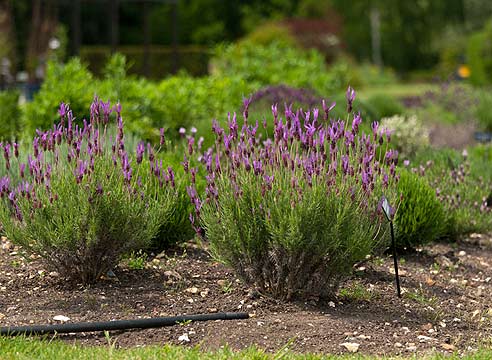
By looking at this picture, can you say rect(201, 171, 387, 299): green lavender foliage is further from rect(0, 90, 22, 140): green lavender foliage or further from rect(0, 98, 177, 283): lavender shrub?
rect(0, 90, 22, 140): green lavender foliage

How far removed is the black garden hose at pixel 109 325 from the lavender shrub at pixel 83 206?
642 mm

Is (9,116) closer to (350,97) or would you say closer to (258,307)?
(258,307)

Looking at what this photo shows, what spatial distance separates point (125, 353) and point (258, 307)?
988mm

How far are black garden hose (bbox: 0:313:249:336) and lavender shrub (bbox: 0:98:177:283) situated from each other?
2.11 ft

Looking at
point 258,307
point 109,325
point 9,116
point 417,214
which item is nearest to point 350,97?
point 258,307

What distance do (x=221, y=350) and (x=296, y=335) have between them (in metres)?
0.42

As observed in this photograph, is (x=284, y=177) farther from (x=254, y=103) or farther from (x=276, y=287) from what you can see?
(x=254, y=103)

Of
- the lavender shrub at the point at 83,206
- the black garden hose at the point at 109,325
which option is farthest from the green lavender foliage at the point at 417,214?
the black garden hose at the point at 109,325

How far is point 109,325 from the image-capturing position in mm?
4434

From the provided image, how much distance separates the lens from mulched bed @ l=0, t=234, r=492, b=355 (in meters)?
4.43

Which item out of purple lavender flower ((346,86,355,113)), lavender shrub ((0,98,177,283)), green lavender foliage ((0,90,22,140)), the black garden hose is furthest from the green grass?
green lavender foliage ((0,90,22,140))

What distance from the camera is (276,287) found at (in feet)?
16.0

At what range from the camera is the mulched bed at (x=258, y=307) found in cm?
443

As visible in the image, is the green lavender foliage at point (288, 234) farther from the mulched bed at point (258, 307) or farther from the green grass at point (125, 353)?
the green grass at point (125, 353)
